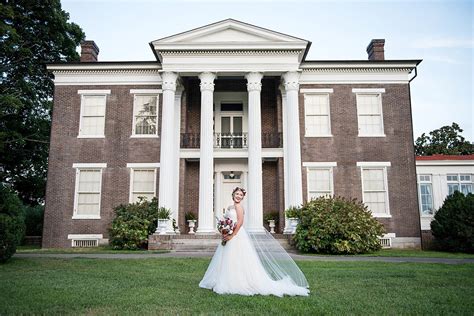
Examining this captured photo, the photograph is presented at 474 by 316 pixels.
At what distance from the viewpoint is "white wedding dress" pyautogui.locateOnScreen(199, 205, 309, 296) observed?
682 centimetres

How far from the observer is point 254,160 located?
18.2 metres

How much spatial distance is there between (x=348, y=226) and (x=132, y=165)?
410 inches

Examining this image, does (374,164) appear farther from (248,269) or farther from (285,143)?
(248,269)

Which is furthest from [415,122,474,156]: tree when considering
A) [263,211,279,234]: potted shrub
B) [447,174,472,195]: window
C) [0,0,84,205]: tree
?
[0,0,84,205]: tree

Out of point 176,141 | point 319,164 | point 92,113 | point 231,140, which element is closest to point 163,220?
point 176,141

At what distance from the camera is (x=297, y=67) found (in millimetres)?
18922

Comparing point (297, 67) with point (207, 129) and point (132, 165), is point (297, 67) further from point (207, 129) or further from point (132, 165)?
point (132, 165)

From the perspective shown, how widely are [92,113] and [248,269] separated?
1564 cm

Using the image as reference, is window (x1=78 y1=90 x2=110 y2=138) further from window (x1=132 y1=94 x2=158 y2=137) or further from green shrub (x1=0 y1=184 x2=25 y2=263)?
green shrub (x1=0 y1=184 x2=25 y2=263)

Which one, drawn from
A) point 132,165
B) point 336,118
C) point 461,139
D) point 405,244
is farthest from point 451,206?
point 461,139

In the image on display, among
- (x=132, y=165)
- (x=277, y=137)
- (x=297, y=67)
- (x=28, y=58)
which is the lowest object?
(x=132, y=165)

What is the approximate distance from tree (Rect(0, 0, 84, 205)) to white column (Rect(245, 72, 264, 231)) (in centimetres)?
1237

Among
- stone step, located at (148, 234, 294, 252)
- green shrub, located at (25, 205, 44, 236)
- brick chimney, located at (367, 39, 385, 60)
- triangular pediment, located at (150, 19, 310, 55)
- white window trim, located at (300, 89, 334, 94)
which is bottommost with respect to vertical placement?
stone step, located at (148, 234, 294, 252)

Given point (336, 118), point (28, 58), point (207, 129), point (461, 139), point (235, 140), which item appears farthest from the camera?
point (461, 139)
